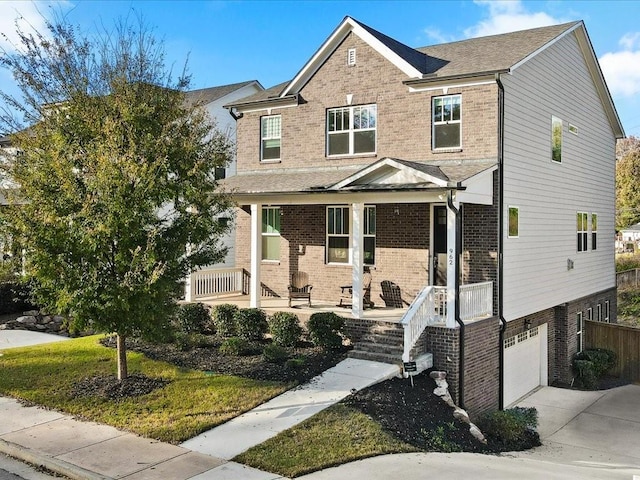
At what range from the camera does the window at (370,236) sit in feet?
54.0

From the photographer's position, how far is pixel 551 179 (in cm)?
1730

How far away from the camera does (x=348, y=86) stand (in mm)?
16750

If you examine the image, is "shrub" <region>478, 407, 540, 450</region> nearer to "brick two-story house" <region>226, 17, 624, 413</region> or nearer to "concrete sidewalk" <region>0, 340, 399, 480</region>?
"brick two-story house" <region>226, 17, 624, 413</region>

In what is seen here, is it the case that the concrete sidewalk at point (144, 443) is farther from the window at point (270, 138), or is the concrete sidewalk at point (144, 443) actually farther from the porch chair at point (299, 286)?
the window at point (270, 138)

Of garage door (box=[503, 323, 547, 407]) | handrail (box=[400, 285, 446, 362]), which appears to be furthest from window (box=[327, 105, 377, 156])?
garage door (box=[503, 323, 547, 407])

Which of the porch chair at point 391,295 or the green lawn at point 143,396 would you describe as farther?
the porch chair at point 391,295

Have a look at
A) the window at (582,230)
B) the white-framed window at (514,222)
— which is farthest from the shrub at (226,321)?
the window at (582,230)

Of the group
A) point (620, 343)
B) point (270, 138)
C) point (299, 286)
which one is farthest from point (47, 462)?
point (620, 343)

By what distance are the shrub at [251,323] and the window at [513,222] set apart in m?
6.50


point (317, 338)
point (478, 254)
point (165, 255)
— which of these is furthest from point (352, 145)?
point (165, 255)

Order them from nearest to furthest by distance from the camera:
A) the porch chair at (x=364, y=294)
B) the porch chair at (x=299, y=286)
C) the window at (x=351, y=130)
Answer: the porch chair at (x=364, y=294) → the window at (x=351, y=130) → the porch chair at (x=299, y=286)

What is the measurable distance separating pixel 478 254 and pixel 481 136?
2.86 metres

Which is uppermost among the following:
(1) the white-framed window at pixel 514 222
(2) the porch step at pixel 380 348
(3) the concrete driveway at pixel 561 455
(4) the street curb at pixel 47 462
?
(1) the white-framed window at pixel 514 222

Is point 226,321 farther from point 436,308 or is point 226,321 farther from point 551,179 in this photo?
point 551,179
